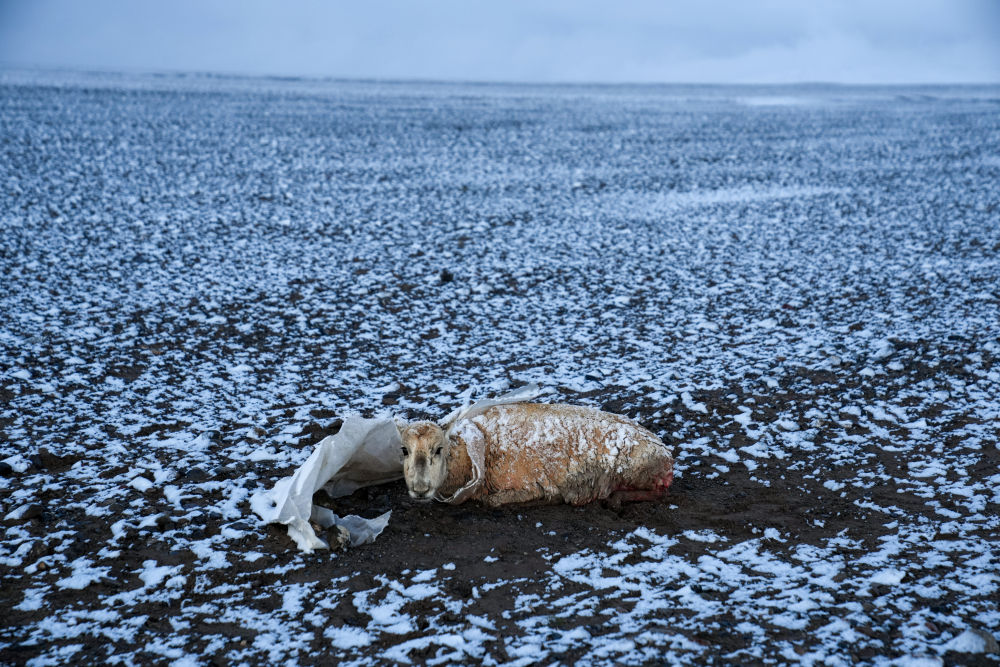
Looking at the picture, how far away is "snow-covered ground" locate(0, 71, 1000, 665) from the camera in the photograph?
395cm

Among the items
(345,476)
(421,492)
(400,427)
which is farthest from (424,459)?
(345,476)

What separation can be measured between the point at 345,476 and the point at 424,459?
706 mm

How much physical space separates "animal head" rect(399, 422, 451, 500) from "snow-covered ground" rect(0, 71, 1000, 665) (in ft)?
0.81

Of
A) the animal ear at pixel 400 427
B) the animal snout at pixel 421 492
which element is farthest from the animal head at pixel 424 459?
the animal ear at pixel 400 427

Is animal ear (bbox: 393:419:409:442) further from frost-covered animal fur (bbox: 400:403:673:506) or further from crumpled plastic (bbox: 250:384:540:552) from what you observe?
frost-covered animal fur (bbox: 400:403:673:506)

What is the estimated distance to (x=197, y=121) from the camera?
30438mm

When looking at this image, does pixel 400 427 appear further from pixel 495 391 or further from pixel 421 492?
pixel 495 391

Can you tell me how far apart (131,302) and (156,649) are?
621 cm

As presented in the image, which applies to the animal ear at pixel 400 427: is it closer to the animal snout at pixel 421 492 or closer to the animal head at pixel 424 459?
the animal head at pixel 424 459

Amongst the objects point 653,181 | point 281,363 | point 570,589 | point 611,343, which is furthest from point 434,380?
point 653,181

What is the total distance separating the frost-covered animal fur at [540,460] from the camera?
495 cm

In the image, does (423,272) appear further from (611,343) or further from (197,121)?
(197,121)

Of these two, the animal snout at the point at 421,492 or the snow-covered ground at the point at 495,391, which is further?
the animal snout at the point at 421,492

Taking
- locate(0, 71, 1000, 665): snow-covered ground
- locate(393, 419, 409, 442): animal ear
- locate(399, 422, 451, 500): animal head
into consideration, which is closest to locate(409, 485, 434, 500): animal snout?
locate(399, 422, 451, 500): animal head
